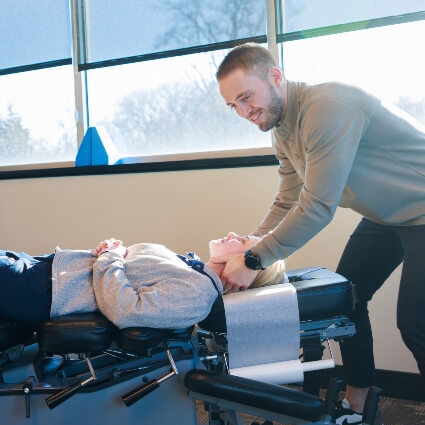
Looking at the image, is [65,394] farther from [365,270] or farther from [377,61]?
[377,61]

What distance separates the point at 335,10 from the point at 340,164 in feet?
3.50

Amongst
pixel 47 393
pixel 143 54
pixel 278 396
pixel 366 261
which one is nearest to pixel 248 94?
pixel 366 261

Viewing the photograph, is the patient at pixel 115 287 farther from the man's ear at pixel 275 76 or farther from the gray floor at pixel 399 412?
the gray floor at pixel 399 412

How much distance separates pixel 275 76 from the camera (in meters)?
1.44

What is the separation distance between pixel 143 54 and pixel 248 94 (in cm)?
130

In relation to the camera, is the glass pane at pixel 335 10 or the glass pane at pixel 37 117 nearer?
the glass pane at pixel 335 10

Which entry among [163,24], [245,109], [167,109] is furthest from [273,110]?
[163,24]

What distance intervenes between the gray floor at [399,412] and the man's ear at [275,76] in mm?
1129

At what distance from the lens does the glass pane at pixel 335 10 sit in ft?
6.64

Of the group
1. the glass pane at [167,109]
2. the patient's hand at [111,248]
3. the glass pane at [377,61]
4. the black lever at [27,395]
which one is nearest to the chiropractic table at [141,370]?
the black lever at [27,395]

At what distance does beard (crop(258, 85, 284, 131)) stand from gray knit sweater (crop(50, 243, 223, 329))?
0.44m

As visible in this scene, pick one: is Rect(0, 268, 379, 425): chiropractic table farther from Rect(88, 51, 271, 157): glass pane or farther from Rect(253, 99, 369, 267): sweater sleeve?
Rect(88, 51, 271, 157): glass pane

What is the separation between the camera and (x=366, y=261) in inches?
62.7

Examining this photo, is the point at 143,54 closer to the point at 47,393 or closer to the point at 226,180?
the point at 226,180
